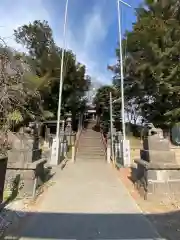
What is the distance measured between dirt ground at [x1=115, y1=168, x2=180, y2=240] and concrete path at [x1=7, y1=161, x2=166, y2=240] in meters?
0.15

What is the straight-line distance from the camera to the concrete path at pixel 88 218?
4.29m

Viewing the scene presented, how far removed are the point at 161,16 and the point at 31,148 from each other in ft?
65.6

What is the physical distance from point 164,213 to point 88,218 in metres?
1.57

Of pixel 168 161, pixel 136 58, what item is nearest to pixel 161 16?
pixel 136 58

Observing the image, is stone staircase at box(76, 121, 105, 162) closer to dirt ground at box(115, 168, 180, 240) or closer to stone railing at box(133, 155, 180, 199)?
stone railing at box(133, 155, 180, 199)

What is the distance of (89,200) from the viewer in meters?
6.54

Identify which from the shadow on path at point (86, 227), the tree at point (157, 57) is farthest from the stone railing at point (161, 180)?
the tree at point (157, 57)

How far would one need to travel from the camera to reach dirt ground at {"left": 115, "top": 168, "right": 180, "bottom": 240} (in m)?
4.43

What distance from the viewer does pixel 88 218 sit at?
5.15 metres

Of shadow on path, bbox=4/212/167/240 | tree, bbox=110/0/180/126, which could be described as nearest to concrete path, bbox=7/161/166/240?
shadow on path, bbox=4/212/167/240

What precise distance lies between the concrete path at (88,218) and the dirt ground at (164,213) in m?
0.15

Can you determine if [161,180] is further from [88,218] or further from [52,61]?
[52,61]

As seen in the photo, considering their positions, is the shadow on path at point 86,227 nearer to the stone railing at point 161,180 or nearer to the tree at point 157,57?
the stone railing at point 161,180

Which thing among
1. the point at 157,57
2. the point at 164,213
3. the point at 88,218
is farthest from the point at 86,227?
the point at 157,57
